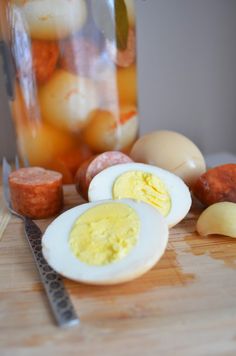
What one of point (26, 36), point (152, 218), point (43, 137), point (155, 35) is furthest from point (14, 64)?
point (152, 218)

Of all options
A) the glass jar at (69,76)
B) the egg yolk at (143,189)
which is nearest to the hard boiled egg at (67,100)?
the glass jar at (69,76)

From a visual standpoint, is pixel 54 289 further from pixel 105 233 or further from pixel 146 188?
pixel 146 188

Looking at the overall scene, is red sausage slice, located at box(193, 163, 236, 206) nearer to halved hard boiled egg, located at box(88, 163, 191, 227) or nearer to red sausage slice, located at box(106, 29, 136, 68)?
halved hard boiled egg, located at box(88, 163, 191, 227)

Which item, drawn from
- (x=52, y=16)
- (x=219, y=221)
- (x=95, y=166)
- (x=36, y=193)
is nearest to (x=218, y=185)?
(x=219, y=221)

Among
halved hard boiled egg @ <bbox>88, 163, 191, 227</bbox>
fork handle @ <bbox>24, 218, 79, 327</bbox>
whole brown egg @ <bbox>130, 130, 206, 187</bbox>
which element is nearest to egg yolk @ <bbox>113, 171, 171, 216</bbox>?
halved hard boiled egg @ <bbox>88, 163, 191, 227</bbox>

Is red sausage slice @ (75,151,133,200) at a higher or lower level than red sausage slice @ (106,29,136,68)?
lower

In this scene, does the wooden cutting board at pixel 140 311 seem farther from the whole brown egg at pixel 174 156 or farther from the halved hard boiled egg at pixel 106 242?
the whole brown egg at pixel 174 156
